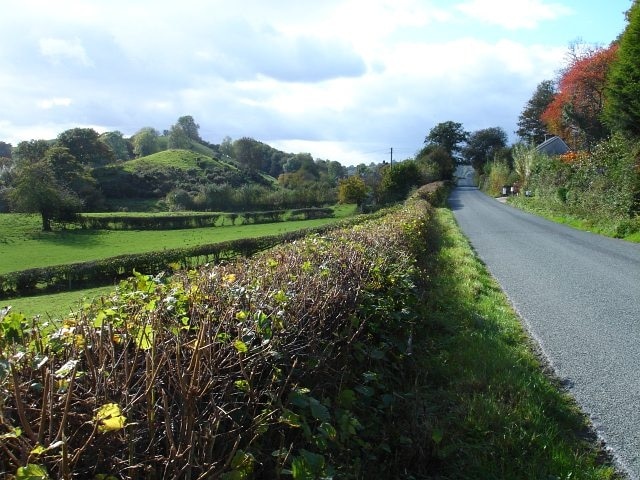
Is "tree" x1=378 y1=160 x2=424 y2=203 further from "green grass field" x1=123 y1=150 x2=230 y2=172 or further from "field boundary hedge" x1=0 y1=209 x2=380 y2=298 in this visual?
"green grass field" x1=123 y1=150 x2=230 y2=172

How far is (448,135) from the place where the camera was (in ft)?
301

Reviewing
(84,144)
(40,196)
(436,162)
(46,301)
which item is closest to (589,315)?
(46,301)

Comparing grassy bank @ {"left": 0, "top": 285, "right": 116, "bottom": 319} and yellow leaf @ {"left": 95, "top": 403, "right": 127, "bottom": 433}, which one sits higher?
yellow leaf @ {"left": 95, "top": 403, "right": 127, "bottom": 433}

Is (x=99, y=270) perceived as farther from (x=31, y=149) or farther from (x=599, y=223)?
(x=31, y=149)

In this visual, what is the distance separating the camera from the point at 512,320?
637cm

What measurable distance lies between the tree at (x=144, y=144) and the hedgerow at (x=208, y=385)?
14491 centimetres

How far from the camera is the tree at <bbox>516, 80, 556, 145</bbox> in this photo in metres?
73.0

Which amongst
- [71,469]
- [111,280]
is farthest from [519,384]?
[111,280]

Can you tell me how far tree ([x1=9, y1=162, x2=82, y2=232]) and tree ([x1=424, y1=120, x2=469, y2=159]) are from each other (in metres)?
63.0

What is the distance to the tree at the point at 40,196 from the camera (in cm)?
5241

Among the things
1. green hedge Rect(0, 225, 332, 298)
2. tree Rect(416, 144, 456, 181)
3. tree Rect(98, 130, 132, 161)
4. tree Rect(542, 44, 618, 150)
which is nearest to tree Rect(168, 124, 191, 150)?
tree Rect(98, 130, 132, 161)

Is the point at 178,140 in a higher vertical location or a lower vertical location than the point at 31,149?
higher

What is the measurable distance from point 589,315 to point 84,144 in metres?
102

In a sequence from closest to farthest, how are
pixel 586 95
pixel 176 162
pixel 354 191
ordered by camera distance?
pixel 586 95, pixel 354 191, pixel 176 162
